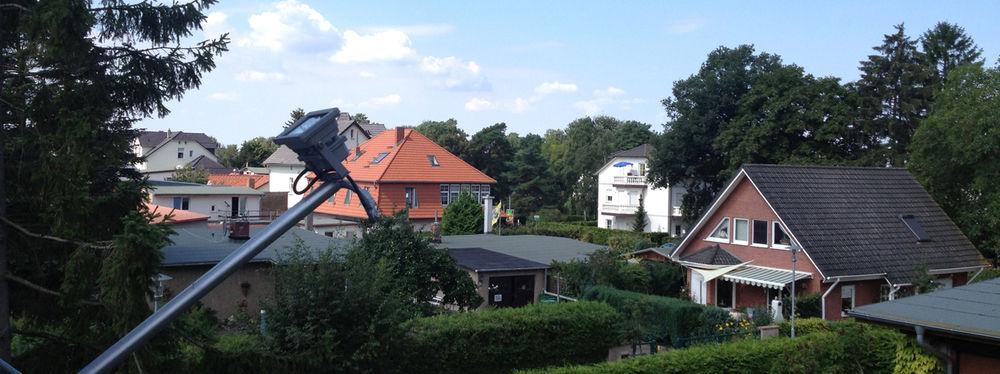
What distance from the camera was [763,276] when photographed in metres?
27.6

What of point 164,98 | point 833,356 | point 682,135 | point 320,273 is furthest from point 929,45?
point 164,98

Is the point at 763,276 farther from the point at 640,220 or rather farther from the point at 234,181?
the point at 234,181

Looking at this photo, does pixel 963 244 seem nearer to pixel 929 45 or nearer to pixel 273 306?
pixel 929 45

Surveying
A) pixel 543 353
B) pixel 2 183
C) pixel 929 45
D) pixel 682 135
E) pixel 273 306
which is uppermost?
pixel 929 45

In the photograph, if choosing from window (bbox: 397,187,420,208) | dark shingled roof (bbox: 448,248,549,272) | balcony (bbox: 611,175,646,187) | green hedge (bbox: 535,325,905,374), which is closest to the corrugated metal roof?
dark shingled roof (bbox: 448,248,549,272)

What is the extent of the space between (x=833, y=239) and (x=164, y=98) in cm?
2338

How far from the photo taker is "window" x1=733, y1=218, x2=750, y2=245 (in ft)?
98.1

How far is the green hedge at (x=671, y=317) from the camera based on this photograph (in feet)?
76.0

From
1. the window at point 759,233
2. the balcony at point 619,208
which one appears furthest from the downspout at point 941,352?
the balcony at point 619,208

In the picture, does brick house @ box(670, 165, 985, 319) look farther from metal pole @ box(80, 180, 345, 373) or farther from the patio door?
metal pole @ box(80, 180, 345, 373)

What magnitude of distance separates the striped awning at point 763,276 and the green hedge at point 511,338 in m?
9.35

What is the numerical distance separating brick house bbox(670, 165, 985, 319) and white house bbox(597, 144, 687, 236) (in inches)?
1332

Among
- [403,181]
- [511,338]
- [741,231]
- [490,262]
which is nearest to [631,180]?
[403,181]

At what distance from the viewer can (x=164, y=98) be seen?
1052 cm
